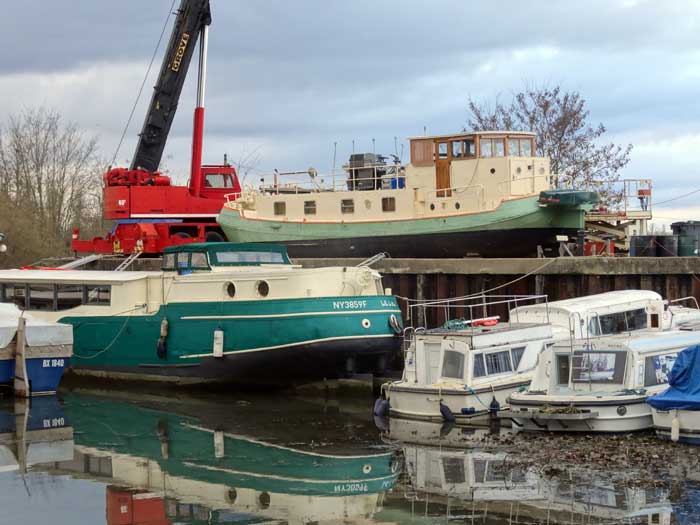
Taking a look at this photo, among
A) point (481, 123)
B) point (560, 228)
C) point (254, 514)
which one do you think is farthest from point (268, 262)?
point (481, 123)

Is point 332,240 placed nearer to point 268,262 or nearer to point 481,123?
point 268,262

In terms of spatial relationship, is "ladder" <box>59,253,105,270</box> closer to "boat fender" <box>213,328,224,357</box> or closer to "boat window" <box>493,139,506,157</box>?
"boat fender" <box>213,328,224,357</box>

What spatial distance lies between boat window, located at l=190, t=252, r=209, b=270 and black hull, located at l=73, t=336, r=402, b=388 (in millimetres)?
2254

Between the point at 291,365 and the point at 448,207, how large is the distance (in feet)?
27.0

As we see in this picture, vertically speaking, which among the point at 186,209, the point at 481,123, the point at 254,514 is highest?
the point at 481,123

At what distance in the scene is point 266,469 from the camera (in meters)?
17.7

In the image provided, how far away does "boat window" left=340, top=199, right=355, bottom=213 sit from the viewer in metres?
32.2

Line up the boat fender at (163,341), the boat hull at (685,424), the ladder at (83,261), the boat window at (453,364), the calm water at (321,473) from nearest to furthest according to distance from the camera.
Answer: the calm water at (321,473) < the boat hull at (685,424) < the boat window at (453,364) < the boat fender at (163,341) < the ladder at (83,261)

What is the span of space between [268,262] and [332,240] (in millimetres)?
6124

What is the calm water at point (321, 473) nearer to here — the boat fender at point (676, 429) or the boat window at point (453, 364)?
the boat fender at point (676, 429)

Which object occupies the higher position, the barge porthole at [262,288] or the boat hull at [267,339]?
the barge porthole at [262,288]

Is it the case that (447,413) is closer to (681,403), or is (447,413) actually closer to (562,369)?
(562,369)

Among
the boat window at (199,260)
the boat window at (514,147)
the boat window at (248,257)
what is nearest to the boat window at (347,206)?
the boat window at (514,147)

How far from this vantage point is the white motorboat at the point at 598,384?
18938 millimetres
